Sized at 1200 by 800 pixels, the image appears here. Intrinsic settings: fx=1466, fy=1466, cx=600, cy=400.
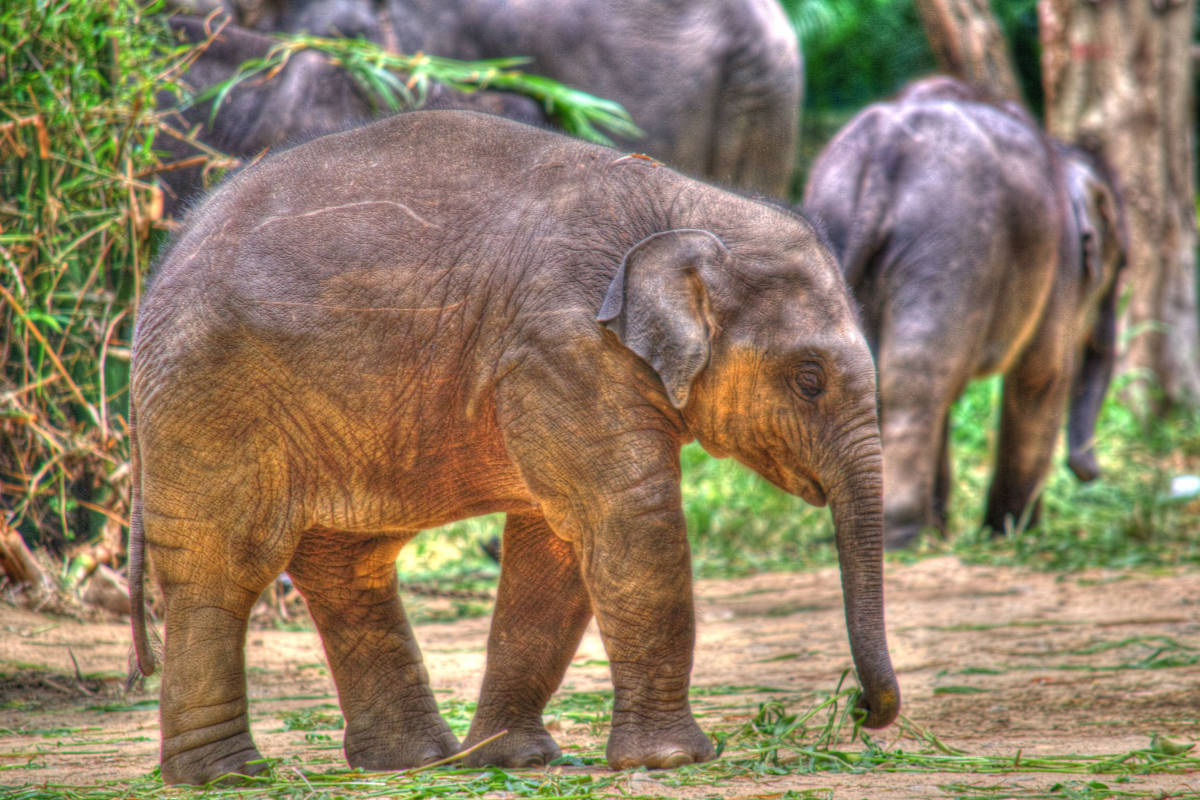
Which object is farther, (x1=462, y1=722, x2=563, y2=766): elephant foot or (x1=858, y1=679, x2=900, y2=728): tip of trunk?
(x1=462, y1=722, x2=563, y2=766): elephant foot

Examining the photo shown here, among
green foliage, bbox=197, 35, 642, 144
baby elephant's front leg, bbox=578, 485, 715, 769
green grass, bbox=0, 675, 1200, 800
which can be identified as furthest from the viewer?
green foliage, bbox=197, 35, 642, 144

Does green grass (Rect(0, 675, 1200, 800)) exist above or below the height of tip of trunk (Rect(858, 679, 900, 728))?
below

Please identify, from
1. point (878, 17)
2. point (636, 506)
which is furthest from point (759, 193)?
point (878, 17)

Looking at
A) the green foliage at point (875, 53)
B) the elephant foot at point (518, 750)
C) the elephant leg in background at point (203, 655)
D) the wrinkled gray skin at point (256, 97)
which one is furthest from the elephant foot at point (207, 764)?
the green foliage at point (875, 53)

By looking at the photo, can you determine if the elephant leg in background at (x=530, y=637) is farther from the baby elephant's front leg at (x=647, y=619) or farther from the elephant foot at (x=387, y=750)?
the baby elephant's front leg at (x=647, y=619)

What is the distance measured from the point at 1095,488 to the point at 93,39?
6.26 metres

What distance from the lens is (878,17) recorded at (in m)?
17.1

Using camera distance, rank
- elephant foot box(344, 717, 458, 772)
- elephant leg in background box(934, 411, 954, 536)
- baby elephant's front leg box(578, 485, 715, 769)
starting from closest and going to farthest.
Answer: baby elephant's front leg box(578, 485, 715, 769) < elephant foot box(344, 717, 458, 772) < elephant leg in background box(934, 411, 954, 536)

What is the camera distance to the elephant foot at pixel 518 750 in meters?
3.23

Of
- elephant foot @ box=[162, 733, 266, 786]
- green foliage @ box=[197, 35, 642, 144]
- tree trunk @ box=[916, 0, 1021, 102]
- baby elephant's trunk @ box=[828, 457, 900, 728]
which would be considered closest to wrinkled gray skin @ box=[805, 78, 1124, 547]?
green foliage @ box=[197, 35, 642, 144]

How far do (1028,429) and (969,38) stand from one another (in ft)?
15.1

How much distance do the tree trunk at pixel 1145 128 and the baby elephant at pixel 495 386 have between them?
26.0ft

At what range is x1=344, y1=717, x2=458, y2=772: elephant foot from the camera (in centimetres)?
335

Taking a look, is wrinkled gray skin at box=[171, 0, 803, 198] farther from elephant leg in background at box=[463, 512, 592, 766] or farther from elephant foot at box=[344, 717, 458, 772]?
elephant foot at box=[344, 717, 458, 772]
